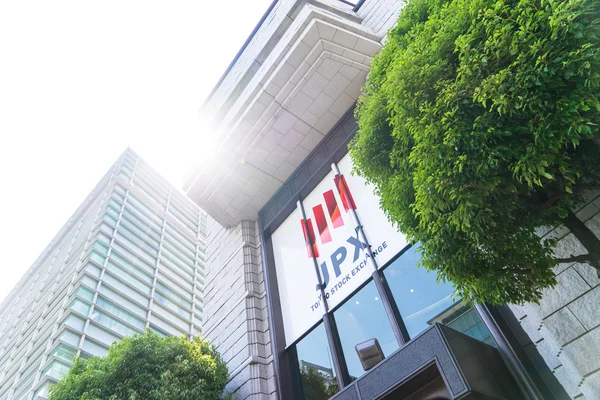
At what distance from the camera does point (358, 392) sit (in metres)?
5.32

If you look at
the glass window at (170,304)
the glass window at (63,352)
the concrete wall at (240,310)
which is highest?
the glass window at (170,304)

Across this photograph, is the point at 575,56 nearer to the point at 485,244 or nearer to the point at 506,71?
the point at 506,71

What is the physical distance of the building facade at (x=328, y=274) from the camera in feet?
15.9

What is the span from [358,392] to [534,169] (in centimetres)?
378

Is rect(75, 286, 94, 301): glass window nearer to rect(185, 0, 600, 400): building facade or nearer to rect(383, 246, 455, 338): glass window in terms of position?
rect(185, 0, 600, 400): building facade

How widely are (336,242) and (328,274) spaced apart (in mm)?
774

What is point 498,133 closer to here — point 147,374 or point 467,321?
point 467,321

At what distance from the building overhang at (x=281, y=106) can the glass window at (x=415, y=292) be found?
4.85 metres

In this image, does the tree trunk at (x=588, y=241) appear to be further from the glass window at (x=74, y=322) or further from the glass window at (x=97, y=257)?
the glass window at (x=97, y=257)

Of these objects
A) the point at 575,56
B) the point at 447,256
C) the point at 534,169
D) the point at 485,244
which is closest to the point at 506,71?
the point at 575,56

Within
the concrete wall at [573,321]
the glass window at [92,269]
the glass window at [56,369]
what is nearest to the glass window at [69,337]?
the glass window at [56,369]

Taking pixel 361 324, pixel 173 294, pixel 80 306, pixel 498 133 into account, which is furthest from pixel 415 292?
pixel 173 294

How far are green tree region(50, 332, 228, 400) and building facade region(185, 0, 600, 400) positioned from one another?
966mm

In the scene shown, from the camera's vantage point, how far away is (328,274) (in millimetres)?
8758
